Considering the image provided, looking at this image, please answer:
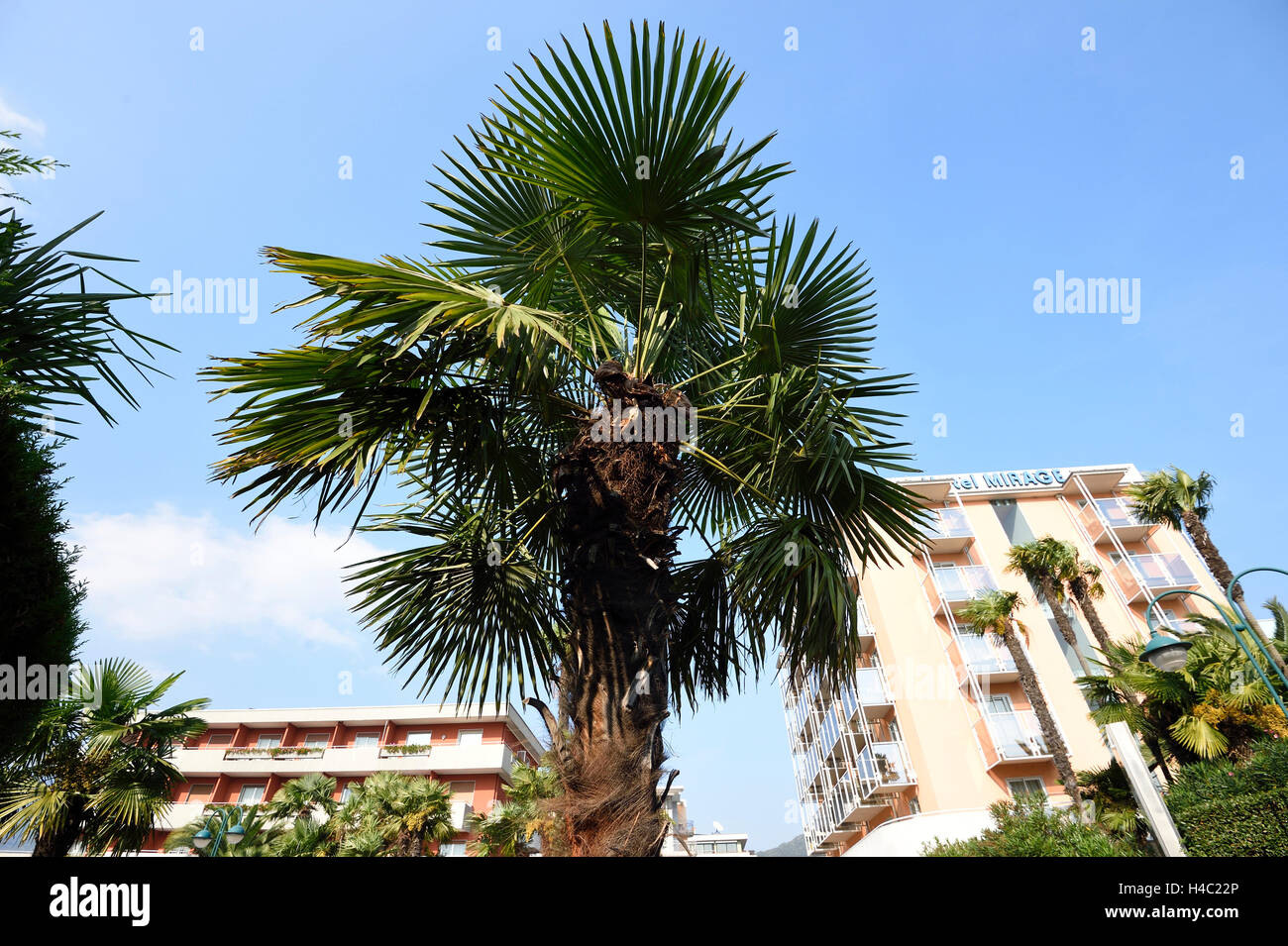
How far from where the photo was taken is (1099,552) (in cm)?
2875

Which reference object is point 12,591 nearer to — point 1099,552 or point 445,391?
point 445,391

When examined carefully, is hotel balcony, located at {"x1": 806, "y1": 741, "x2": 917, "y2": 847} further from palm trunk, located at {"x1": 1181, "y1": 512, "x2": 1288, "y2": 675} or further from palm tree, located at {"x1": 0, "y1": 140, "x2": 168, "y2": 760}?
palm tree, located at {"x1": 0, "y1": 140, "x2": 168, "y2": 760}

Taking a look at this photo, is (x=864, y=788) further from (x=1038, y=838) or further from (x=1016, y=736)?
(x=1038, y=838)

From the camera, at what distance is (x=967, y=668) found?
2397 cm

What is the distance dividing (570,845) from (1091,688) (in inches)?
556

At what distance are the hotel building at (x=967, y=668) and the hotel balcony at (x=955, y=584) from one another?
0.05 metres

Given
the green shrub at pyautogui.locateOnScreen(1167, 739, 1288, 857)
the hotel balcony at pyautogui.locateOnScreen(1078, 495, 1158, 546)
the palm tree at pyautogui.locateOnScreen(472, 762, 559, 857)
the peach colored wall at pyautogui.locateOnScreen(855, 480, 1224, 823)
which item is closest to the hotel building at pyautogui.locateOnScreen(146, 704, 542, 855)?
the palm tree at pyautogui.locateOnScreen(472, 762, 559, 857)

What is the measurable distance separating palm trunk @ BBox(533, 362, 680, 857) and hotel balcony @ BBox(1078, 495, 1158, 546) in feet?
103

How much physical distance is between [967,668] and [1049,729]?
5994 mm

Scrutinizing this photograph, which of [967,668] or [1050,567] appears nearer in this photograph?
[1050,567]

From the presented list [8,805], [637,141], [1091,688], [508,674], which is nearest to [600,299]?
[637,141]

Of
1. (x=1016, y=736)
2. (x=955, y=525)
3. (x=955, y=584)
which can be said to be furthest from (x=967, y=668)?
(x=955, y=525)

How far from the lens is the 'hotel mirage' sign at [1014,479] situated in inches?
1179
